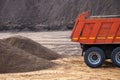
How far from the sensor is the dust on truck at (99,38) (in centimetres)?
1318

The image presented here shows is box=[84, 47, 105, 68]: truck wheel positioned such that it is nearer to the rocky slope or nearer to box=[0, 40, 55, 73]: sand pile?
box=[0, 40, 55, 73]: sand pile

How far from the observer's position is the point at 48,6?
42.6m

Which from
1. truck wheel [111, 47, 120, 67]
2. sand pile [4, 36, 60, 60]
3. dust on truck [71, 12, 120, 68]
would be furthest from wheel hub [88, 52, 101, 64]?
sand pile [4, 36, 60, 60]

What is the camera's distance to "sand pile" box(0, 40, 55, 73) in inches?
519

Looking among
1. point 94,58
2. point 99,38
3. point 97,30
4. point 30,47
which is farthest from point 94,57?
point 30,47

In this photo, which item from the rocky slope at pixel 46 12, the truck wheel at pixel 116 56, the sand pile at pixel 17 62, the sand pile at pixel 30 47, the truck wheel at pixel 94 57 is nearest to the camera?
the truck wheel at pixel 116 56

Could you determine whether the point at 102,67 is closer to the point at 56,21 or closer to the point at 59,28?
the point at 59,28

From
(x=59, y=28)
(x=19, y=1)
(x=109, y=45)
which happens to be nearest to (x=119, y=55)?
(x=109, y=45)

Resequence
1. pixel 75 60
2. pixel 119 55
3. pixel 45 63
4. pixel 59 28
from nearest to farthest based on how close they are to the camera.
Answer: pixel 119 55 → pixel 45 63 → pixel 75 60 → pixel 59 28

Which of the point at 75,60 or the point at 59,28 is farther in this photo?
the point at 59,28

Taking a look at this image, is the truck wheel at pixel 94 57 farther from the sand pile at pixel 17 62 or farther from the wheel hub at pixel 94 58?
the sand pile at pixel 17 62

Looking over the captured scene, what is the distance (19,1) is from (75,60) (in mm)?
30411

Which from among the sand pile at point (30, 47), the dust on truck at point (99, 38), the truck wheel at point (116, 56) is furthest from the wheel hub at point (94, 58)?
the sand pile at point (30, 47)

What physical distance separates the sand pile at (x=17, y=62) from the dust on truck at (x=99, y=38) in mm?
1728
